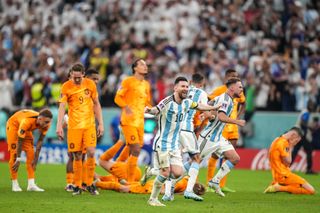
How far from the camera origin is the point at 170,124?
14.8m

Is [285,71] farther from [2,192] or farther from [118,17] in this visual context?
[2,192]

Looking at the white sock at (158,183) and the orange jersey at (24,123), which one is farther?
the orange jersey at (24,123)

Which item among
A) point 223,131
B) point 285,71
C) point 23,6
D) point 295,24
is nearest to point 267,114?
point 285,71

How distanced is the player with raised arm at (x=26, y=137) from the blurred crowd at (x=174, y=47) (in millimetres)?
9710

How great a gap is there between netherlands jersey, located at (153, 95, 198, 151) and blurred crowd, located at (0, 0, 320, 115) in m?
11.1

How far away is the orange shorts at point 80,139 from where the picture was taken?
652 inches

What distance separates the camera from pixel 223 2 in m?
30.1

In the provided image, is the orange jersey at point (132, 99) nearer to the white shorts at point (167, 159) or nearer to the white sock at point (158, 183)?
the white shorts at point (167, 159)

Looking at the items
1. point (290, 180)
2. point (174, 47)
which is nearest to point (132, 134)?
point (290, 180)

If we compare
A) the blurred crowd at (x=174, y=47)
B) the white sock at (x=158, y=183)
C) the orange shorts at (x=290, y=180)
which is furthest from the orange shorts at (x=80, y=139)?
the blurred crowd at (x=174, y=47)

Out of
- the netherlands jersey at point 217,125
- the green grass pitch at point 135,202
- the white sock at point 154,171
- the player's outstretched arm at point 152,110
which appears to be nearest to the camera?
the green grass pitch at point 135,202

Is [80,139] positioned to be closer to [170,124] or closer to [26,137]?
[26,137]

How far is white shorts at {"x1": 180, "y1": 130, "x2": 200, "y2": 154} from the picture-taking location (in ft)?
53.0

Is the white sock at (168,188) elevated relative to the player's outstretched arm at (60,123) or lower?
lower
